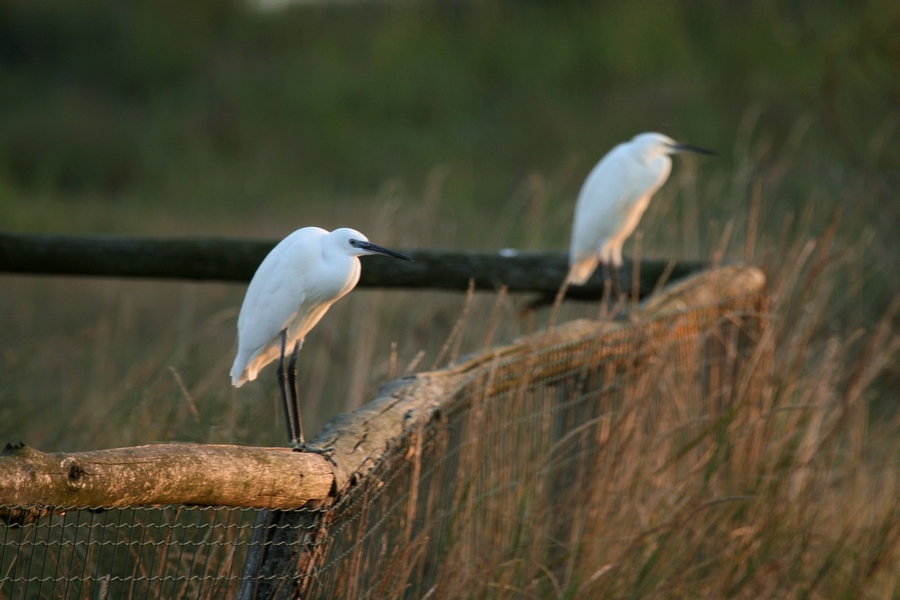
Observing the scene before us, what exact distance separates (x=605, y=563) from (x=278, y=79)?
41.7 ft

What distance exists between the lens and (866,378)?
3215 millimetres

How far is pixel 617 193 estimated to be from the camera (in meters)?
4.64

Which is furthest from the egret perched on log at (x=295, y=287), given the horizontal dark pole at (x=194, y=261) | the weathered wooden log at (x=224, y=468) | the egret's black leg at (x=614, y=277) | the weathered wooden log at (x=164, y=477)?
the egret's black leg at (x=614, y=277)

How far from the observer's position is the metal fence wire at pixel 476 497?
4.59 feet

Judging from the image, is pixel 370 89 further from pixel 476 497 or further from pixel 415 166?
pixel 476 497

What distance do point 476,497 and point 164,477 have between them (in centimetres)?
111

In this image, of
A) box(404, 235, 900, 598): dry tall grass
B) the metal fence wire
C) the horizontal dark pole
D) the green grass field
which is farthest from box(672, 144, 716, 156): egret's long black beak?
the horizontal dark pole

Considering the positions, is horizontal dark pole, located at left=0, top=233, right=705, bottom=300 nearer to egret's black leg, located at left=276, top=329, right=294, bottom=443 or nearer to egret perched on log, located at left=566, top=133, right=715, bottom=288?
egret perched on log, located at left=566, top=133, right=715, bottom=288

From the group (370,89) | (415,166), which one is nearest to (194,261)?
(415,166)

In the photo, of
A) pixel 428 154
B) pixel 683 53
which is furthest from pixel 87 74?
pixel 683 53

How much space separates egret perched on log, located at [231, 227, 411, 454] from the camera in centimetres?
177

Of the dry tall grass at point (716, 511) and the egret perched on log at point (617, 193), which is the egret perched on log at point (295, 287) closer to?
the dry tall grass at point (716, 511)

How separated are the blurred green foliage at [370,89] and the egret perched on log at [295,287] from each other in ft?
22.8

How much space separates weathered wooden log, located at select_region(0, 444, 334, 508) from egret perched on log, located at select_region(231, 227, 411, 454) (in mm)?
369
